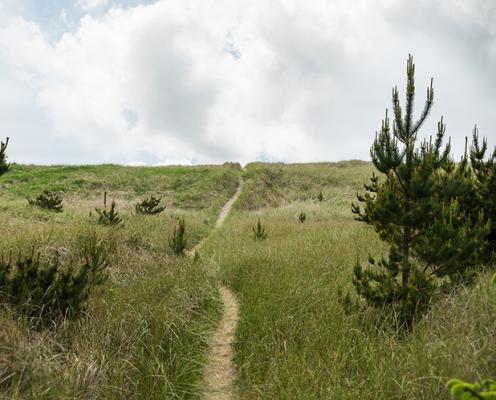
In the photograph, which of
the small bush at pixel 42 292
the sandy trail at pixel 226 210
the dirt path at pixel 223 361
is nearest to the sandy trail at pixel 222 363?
the dirt path at pixel 223 361

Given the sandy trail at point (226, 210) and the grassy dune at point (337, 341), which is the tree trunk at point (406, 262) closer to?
the grassy dune at point (337, 341)

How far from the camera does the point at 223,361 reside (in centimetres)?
529

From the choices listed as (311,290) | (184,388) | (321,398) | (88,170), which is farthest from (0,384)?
(88,170)

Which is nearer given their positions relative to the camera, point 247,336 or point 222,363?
point 222,363

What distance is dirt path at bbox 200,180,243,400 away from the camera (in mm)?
4547

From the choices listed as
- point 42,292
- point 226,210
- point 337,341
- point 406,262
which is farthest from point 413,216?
point 226,210

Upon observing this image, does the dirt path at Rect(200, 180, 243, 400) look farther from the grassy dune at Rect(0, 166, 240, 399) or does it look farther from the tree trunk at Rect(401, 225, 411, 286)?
the tree trunk at Rect(401, 225, 411, 286)

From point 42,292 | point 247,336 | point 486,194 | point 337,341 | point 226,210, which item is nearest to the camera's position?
point 337,341

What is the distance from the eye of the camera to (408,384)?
3.56 m

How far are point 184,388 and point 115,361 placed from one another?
861 mm

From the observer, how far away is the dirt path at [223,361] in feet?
14.9

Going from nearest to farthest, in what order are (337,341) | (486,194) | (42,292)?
(337,341) < (42,292) < (486,194)

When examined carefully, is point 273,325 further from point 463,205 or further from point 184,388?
point 463,205

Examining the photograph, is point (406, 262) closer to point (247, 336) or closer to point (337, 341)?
point (337, 341)
